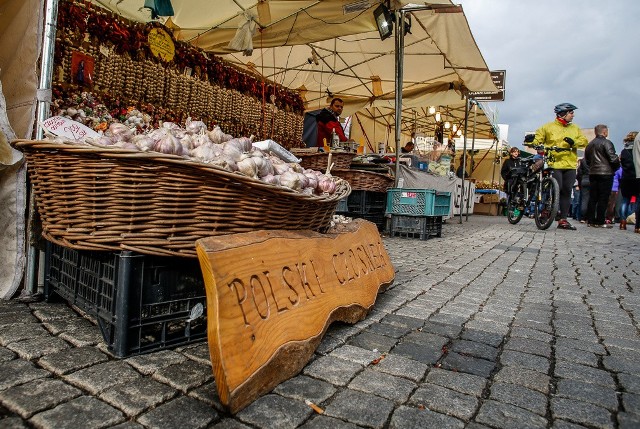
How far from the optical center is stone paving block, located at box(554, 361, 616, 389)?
5.63 ft

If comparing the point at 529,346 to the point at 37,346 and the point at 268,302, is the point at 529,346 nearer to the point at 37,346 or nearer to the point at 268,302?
the point at 268,302

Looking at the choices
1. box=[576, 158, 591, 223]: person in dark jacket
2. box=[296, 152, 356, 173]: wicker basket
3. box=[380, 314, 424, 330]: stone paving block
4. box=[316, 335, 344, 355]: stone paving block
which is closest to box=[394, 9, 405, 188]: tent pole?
box=[296, 152, 356, 173]: wicker basket

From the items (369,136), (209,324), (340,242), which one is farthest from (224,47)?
(369,136)

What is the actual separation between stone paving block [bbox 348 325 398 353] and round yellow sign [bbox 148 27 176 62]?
2926 mm

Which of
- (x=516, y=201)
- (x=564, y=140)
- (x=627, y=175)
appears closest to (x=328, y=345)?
(x=564, y=140)

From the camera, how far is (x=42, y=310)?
2.22 metres

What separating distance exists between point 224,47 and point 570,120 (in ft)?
21.9

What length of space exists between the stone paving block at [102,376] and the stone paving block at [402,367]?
0.98m

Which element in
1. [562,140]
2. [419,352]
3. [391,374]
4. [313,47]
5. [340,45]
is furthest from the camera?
[340,45]

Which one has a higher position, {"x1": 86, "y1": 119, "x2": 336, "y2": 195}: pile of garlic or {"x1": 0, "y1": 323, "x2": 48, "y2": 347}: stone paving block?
{"x1": 86, "y1": 119, "x2": 336, "y2": 195}: pile of garlic

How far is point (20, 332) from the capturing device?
1891 mm

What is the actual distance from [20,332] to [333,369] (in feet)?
4.68

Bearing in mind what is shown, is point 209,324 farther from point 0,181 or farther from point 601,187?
point 601,187

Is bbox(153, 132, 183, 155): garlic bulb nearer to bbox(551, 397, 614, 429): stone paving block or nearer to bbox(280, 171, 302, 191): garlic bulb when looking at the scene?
bbox(280, 171, 302, 191): garlic bulb
